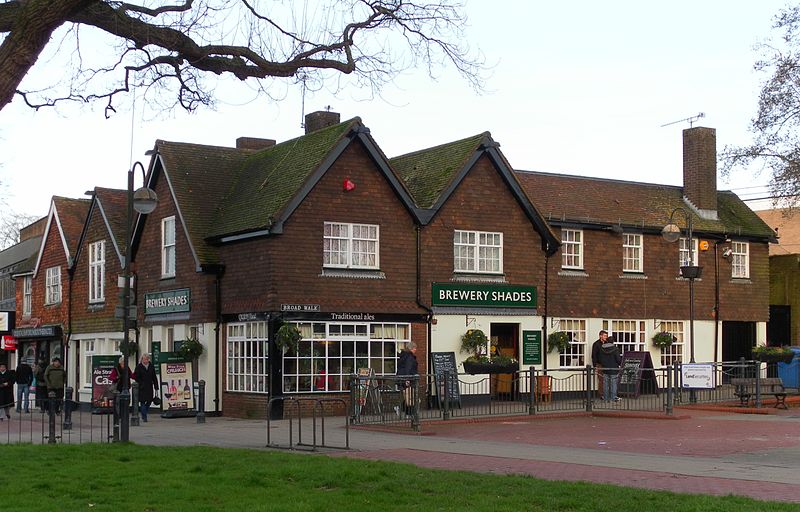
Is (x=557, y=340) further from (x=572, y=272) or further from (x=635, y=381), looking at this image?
(x=635, y=381)

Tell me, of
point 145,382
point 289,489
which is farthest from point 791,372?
point 289,489

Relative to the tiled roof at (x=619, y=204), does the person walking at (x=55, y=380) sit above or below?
below

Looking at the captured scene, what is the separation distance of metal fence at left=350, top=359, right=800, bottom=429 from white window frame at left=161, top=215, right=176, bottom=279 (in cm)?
906

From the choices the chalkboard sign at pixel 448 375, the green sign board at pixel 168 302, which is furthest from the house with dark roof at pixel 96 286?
the chalkboard sign at pixel 448 375

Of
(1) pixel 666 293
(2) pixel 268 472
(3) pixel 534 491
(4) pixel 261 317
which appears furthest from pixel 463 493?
(1) pixel 666 293

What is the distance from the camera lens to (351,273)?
31094 mm

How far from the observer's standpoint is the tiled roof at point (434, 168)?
1300 inches

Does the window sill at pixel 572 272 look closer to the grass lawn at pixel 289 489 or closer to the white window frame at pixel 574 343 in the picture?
the white window frame at pixel 574 343

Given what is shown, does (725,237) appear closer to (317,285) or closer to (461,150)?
(461,150)

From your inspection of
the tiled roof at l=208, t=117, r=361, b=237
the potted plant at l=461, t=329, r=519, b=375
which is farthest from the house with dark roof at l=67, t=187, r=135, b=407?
the potted plant at l=461, t=329, r=519, b=375

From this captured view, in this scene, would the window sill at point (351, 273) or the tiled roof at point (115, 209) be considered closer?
the window sill at point (351, 273)

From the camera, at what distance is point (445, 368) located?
3167 centimetres

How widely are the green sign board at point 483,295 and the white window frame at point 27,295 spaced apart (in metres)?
22.2

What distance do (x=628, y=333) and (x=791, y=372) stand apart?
670 centimetres
